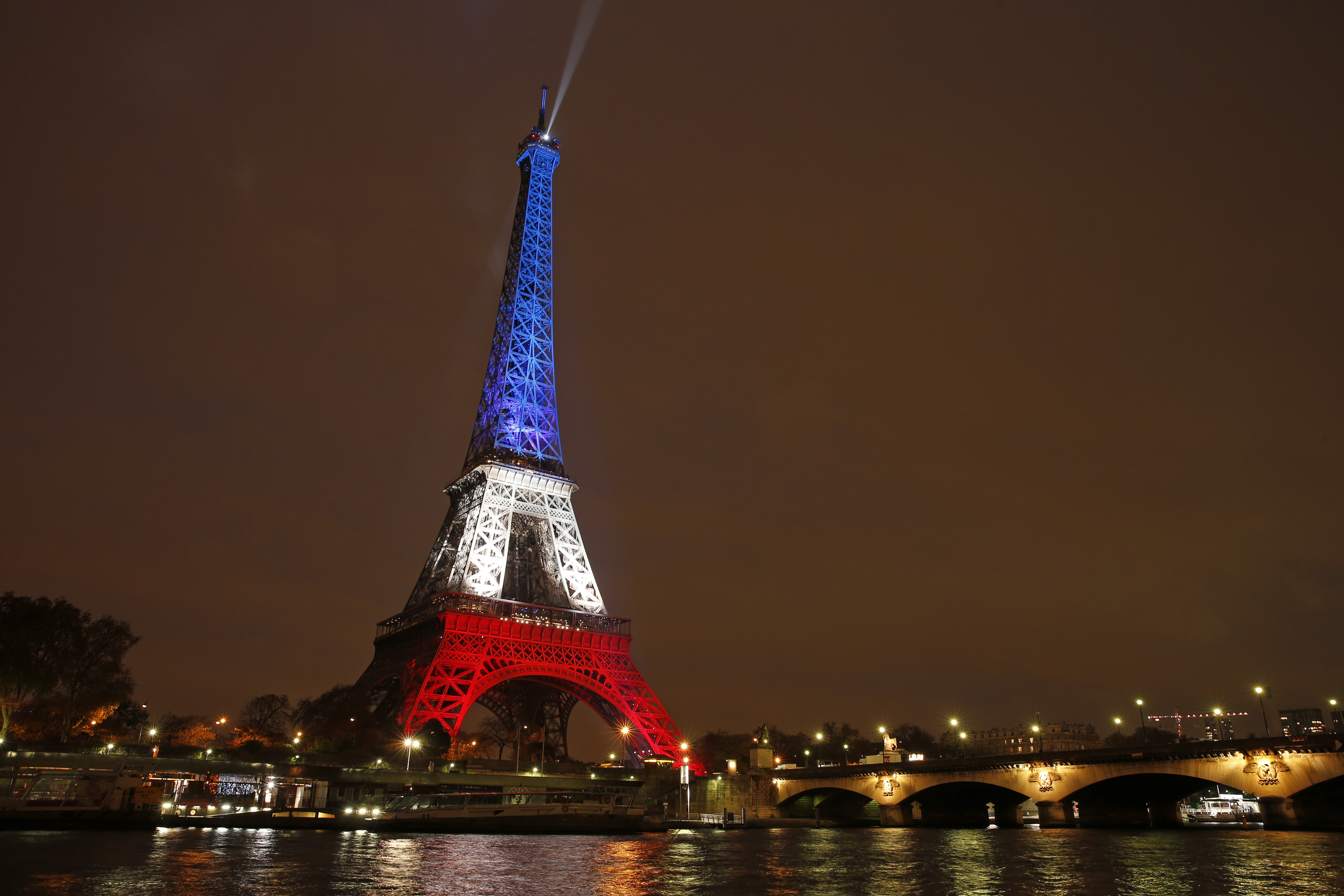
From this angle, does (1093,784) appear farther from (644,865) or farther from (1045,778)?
(644,865)

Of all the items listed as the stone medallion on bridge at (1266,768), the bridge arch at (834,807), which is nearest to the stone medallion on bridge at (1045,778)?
the stone medallion on bridge at (1266,768)

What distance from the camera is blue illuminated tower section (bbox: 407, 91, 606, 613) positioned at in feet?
264

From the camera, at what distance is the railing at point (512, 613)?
235 ft

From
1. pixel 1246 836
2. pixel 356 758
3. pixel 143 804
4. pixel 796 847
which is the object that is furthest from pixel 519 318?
pixel 1246 836

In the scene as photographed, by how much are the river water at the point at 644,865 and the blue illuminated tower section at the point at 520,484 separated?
32786mm

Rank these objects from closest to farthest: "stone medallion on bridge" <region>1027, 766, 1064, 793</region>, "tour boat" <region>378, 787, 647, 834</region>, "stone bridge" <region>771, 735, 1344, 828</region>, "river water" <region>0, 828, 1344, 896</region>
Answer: "river water" <region>0, 828, 1344, 896</region>, "stone bridge" <region>771, 735, 1344, 828</region>, "tour boat" <region>378, 787, 647, 834</region>, "stone medallion on bridge" <region>1027, 766, 1064, 793</region>

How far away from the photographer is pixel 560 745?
292ft

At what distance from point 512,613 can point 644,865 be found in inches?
1740

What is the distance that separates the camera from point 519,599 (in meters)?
90.9

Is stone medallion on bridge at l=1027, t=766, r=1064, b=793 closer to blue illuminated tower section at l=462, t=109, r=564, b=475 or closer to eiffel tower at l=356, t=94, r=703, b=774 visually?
eiffel tower at l=356, t=94, r=703, b=774

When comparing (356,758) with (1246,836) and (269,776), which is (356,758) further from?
(1246,836)

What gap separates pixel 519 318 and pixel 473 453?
17.4 meters

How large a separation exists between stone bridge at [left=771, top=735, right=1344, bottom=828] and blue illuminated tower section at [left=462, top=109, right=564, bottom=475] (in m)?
40.7

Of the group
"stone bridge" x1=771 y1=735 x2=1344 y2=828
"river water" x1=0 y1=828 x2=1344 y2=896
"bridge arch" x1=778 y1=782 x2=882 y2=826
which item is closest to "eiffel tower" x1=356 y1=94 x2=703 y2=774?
"bridge arch" x1=778 y1=782 x2=882 y2=826
